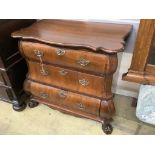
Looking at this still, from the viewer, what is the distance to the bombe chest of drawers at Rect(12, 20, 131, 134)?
1050 mm

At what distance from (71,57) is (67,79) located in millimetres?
208

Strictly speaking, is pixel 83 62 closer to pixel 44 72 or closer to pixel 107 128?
pixel 44 72

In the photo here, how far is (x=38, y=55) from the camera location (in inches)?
47.5

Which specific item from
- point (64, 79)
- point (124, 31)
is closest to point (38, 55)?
point (64, 79)

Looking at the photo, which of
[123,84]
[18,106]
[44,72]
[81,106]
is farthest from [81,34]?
[18,106]

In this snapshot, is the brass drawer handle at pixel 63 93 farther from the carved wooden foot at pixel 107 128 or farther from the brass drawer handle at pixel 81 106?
the carved wooden foot at pixel 107 128

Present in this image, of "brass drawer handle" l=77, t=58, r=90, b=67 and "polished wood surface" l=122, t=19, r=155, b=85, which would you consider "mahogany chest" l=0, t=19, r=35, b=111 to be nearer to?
"brass drawer handle" l=77, t=58, r=90, b=67

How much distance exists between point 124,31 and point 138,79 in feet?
1.05

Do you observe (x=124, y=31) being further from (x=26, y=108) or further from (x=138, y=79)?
(x=26, y=108)

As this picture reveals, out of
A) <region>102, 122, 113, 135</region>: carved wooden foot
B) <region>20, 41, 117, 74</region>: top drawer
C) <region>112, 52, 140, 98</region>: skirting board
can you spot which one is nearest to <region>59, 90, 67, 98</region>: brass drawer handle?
<region>20, 41, 117, 74</region>: top drawer

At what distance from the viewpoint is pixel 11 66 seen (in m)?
1.40

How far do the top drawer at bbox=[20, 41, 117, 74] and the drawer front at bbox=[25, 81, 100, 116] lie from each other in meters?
0.24

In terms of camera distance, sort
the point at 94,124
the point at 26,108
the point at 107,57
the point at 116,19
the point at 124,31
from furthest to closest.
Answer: the point at 26,108
the point at 94,124
the point at 116,19
the point at 124,31
the point at 107,57
